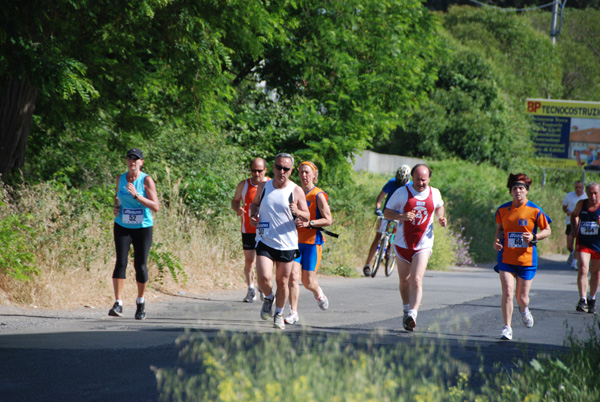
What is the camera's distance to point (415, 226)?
8383mm

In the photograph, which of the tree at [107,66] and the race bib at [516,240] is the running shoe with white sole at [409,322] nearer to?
the race bib at [516,240]

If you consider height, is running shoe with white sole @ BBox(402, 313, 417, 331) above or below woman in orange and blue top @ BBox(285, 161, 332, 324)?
below

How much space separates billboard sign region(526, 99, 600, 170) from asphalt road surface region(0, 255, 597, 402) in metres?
18.9

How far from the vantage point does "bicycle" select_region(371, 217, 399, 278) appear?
560 inches

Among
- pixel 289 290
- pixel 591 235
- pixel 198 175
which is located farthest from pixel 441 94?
pixel 289 290

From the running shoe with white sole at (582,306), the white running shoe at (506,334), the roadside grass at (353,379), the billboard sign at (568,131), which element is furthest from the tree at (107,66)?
the billboard sign at (568,131)

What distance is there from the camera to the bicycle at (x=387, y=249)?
14.2m

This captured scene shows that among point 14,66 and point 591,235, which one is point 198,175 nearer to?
point 14,66

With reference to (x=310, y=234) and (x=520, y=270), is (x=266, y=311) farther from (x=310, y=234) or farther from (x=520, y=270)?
(x=520, y=270)

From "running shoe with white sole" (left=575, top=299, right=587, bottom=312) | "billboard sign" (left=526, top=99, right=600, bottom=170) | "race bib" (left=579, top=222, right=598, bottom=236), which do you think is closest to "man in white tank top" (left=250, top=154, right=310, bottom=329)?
"race bib" (left=579, top=222, right=598, bottom=236)

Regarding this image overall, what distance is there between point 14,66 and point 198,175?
5.01 metres

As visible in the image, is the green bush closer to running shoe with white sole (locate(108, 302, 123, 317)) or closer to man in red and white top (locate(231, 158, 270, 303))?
running shoe with white sole (locate(108, 302, 123, 317))

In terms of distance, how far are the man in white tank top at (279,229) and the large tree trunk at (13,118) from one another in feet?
16.5

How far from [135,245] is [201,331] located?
58.5 inches
